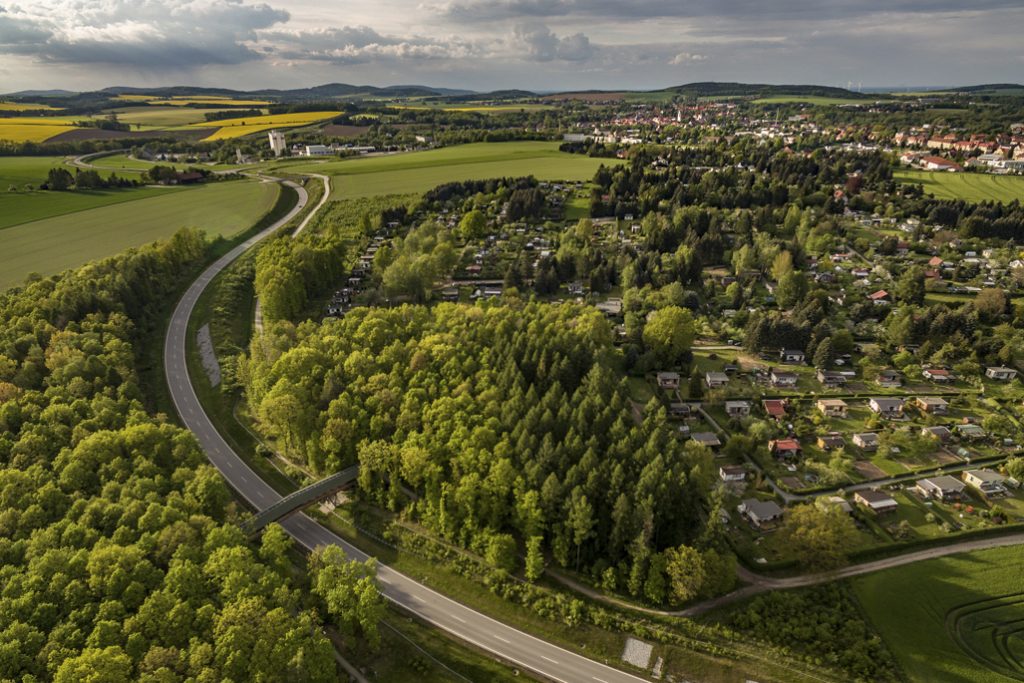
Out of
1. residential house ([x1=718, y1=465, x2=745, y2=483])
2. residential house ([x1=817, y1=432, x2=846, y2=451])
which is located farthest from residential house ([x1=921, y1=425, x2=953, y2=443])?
residential house ([x1=718, y1=465, x2=745, y2=483])

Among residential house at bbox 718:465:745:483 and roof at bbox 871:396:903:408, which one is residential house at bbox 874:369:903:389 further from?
residential house at bbox 718:465:745:483

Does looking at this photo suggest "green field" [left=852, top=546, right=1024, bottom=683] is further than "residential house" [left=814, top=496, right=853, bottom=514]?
No

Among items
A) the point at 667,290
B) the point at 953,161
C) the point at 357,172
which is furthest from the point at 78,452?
the point at 953,161

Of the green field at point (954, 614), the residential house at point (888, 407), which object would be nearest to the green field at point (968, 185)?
the residential house at point (888, 407)

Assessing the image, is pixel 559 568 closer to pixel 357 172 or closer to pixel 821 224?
pixel 821 224

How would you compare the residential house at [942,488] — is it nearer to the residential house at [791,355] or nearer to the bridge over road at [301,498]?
the residential house at [791,355]

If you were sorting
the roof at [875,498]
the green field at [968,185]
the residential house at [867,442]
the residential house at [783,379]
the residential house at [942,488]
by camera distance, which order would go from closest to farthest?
→ the roof at [875,498] < the residential house at [942,488] < the residential house at [867,442] < the residential house at [783,379] < the green field at [968,185]
